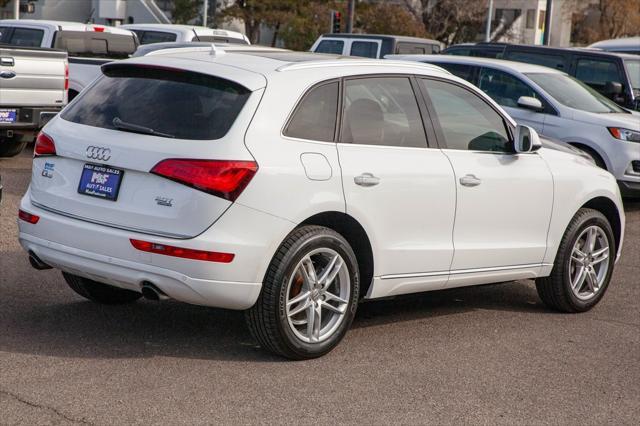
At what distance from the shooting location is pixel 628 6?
58.1m

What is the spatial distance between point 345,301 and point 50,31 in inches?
484

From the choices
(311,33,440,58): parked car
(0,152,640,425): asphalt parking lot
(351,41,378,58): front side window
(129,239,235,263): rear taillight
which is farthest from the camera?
(351,41,378,58): front side window

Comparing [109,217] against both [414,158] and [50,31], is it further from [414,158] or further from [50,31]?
[50,31]

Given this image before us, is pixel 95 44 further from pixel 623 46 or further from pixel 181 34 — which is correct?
pixel 623 46

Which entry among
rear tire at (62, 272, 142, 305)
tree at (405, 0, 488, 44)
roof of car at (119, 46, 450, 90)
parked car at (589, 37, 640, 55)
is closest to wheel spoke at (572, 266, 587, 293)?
roof of car at (119, 46, 450, 90)

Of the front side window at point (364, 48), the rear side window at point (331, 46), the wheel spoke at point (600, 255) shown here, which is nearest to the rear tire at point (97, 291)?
the wheel spoke at point (600, 255)

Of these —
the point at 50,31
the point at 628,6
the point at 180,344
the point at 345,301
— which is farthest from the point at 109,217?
the point at 628,6

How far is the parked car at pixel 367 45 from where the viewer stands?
24188 millimetres

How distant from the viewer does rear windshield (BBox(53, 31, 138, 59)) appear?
17.3 metres

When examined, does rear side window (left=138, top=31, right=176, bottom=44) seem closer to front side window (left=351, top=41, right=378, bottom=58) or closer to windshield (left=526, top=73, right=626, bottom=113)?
Result: front side window (left=351, top=41, right=378, bottom=58)

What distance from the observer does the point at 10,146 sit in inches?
590

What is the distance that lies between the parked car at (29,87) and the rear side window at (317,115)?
7524 millimetres

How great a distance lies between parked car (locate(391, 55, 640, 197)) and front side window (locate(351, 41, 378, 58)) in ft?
33.2

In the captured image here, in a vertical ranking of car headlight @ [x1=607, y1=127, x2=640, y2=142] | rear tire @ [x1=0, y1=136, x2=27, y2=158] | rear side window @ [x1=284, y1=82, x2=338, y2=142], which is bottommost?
rear tire @ [x1=0, y1=136, x2=27, y2=158]
